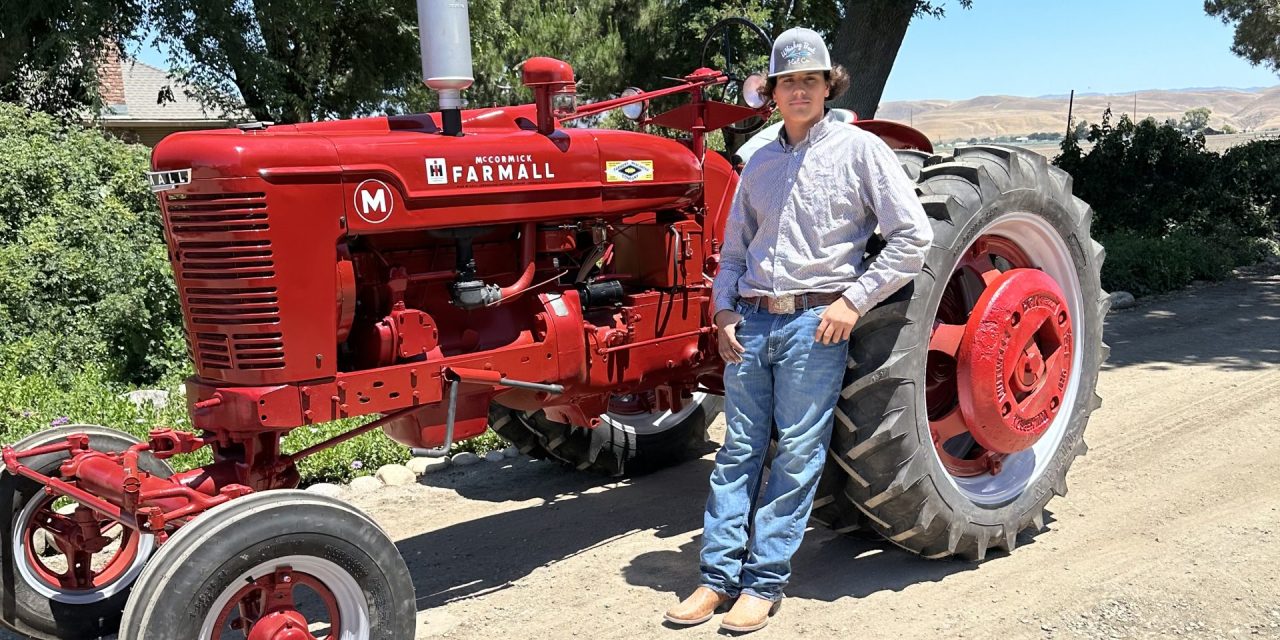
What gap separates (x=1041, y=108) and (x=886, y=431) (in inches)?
6683

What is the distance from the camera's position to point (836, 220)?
141 inches

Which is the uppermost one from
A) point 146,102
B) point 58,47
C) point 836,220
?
point 58,47

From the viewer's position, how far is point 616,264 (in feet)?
15.0

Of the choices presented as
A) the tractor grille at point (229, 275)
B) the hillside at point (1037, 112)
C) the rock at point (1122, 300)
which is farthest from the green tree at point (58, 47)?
the hillside at point (1037, 112)

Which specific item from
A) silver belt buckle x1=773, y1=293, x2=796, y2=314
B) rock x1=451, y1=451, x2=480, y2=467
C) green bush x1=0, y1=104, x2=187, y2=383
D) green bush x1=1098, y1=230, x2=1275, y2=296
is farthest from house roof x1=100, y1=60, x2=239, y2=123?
silver belt buckle x1=773, y1=293, x2=796, y2=314

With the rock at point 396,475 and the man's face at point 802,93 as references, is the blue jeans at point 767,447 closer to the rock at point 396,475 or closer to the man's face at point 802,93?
the man's face at point 802,93

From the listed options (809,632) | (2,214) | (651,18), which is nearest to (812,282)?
(809,632)

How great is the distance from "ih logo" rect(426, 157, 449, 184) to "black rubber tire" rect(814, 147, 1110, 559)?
4.75 ft

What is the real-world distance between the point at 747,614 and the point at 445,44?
2046 mm

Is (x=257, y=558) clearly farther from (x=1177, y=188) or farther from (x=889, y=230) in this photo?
(x=1177, y=188)

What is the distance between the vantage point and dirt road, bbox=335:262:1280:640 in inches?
144

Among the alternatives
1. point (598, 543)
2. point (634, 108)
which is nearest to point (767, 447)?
point (598, 543)

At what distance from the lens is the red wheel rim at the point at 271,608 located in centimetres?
301

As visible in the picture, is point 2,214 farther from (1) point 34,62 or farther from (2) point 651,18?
(2) point 651,18
